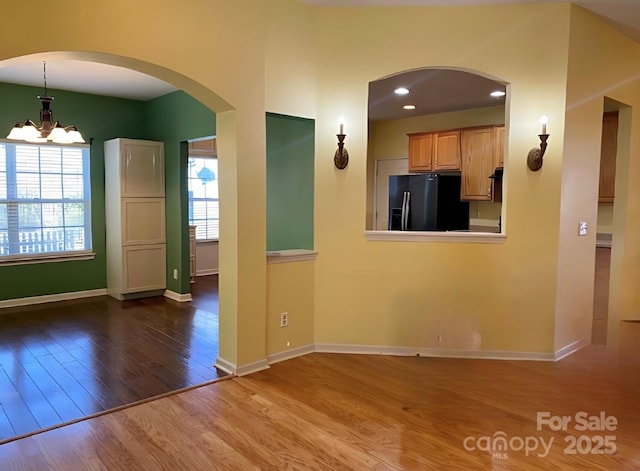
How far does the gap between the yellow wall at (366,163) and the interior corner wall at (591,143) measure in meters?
0.02

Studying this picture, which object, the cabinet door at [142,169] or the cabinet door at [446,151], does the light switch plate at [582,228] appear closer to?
the cabinet door at [446,151]

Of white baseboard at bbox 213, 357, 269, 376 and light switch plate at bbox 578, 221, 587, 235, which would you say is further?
light switch plate at bbox 578, 221, 587, 235

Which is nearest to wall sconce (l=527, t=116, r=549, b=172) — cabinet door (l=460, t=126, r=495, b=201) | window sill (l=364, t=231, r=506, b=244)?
window sill (l=364, t=231, r=506, b=244)

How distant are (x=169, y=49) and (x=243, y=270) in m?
1.63

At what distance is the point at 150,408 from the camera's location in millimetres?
3109

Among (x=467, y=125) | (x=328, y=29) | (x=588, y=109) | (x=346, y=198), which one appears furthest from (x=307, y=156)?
(x=467, y=125)

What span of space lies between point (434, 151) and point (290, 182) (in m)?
3.29

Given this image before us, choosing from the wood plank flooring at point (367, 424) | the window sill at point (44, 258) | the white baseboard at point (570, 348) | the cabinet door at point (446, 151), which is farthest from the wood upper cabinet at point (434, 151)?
the window sill at point (44, 258)

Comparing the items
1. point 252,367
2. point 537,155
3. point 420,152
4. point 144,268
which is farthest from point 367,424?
point 420,152

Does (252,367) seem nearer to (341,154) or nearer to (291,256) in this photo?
(291,256)

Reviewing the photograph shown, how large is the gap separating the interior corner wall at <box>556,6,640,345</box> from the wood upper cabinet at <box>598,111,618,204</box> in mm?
663

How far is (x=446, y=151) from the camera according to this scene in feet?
22.4

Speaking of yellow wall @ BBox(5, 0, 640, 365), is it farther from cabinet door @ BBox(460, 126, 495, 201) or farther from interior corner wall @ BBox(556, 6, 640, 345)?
cabinet door @ BBox(460, 126, 495, 201)

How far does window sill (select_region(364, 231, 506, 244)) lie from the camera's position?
4.01 meters
